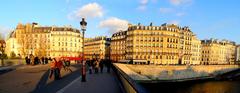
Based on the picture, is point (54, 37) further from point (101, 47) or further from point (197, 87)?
point (197, 87)

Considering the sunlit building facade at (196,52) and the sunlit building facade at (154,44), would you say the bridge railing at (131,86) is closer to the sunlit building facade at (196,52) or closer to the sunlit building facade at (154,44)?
the sunlit building facade at (154,44)

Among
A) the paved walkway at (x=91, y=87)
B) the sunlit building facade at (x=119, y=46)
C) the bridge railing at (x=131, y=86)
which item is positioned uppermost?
the sunlit building facade at (x=119, y=46)

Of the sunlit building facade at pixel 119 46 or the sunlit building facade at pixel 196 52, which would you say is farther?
the sunlit building facade at pixel 196 52

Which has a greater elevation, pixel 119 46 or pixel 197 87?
pixel 119 46

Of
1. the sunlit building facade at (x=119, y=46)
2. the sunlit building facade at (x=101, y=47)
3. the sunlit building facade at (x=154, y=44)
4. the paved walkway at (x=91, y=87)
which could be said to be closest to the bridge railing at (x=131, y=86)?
the paved walkway at (x=91, y=87)

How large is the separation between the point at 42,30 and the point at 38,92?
136849mm

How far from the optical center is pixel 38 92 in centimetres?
1467

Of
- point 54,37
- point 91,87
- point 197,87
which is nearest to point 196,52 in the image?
point 54,37

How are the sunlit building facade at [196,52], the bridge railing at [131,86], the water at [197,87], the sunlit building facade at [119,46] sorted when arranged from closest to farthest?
the bridge railing at [131,86] < the water at [197,87] < the sunlit building facade at [119,46] < the sunlit building facade at [196,52]

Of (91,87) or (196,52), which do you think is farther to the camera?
(196,52)

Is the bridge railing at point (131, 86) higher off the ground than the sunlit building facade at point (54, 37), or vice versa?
the sunlit building facade at point (54, 37)

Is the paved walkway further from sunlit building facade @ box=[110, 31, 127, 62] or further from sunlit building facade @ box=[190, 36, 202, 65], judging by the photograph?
sunlit building facade @ box=[190, 36, 202, 65]

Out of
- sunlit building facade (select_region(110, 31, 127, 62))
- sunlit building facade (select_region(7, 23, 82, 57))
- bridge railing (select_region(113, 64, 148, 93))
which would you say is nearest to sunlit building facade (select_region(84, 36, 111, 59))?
sunlit building facade (select_region(110, 31, 127, 62))

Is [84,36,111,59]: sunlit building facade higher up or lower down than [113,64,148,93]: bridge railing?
higher up
